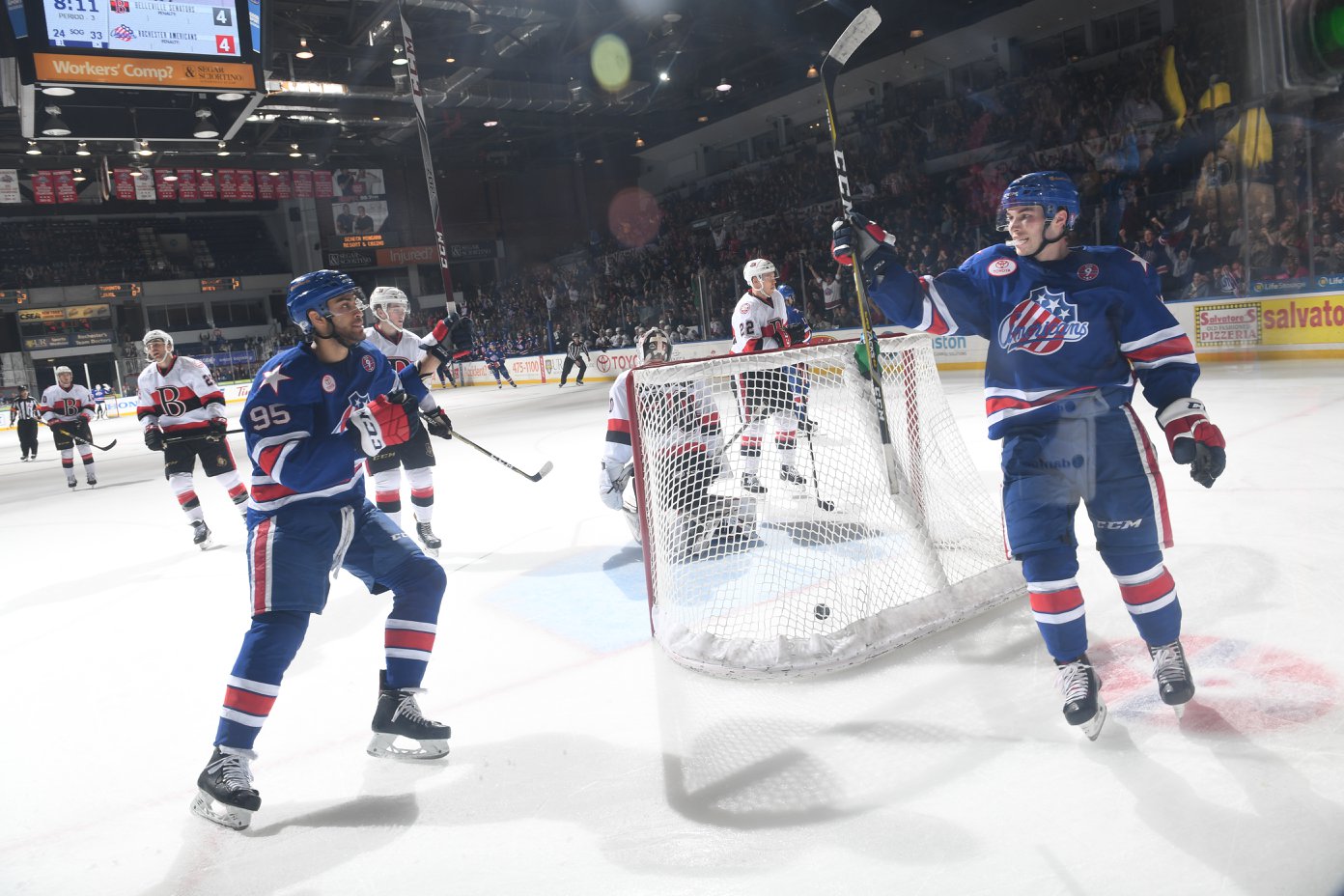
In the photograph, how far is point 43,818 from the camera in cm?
233

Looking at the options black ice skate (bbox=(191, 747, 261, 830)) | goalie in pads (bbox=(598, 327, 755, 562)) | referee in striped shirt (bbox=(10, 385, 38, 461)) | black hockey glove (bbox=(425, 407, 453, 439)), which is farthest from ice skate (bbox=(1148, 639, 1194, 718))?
referee in striped shirt (bbox=(10, 385, 38, 461))

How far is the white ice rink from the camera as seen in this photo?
1.82 meters

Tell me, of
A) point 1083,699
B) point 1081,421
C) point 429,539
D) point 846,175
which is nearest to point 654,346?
point 429,539

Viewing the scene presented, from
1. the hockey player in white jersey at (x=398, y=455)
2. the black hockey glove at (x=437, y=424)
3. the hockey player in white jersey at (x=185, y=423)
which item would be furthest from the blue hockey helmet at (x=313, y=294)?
the hockey player in white jersey at (x=185, y=423)

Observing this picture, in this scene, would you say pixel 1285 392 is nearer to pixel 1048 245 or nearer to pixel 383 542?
pixel 1048 245

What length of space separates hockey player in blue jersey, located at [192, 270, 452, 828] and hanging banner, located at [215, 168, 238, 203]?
2231 centimetres

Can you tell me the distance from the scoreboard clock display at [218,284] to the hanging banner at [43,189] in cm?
650

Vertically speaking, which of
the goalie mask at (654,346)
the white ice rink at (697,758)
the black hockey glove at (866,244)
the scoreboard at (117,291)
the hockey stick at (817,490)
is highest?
the scoreboard at (117,291)

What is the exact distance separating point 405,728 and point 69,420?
8.72m

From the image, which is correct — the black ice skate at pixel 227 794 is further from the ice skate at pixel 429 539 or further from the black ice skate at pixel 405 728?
the ice skate at pixel 429 539

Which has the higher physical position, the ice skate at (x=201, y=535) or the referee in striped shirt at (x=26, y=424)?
the referee in striped shirt at (x=26, y=424)

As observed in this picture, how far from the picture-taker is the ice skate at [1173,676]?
87.4 inches

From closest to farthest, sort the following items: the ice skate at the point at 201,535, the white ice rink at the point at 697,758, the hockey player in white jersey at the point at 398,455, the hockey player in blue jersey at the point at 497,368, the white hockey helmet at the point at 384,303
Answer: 1. the white ice rink at the point at 697,758
2. the hockey player in white jersey at the point at 398,455
3. the white hockey helmet at the point at 384,303
4. the ice skate at the point at 201,535
5. the hockey player in blue jersey at the point at 497,368

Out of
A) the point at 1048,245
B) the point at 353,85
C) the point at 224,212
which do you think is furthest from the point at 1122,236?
the point at 224,212
